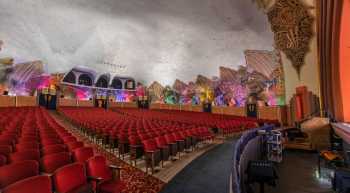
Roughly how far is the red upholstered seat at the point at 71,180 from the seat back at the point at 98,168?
0.16 m

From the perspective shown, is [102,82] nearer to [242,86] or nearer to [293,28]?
[242,86]

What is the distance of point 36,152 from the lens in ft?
12.2

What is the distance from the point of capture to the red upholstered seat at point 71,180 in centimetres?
263

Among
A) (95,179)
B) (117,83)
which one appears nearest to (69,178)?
(95,179)

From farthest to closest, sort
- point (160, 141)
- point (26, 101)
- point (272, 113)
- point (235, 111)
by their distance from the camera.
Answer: point (26, 101)
point (235, 111)
point (272, 113)
point (160, 141)

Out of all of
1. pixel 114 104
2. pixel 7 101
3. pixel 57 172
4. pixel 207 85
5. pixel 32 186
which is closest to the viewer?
pixel 32 186

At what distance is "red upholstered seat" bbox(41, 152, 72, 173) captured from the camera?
3213 millimetres

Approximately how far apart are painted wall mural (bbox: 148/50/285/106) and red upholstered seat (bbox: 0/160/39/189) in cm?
1306

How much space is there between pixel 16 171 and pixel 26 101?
1048 inches

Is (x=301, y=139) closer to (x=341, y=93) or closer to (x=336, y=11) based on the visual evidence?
(x=341, y=93)

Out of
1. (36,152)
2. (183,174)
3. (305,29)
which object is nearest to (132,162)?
(183,174)

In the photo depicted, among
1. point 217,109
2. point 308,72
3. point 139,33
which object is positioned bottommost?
point 217,109

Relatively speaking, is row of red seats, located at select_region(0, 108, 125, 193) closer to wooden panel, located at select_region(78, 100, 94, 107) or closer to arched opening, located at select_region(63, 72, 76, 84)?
wooden panel, located at select_region(78, 100, 94, 107)

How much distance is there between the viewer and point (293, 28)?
30.4 feet
